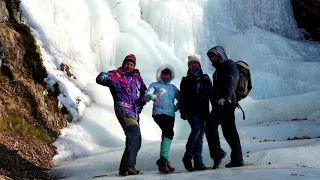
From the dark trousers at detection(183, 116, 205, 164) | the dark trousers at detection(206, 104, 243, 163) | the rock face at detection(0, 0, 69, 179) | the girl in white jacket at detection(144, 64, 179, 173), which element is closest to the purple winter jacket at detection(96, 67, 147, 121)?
the girl in white jacket at detection(144, 64, 179, 173)

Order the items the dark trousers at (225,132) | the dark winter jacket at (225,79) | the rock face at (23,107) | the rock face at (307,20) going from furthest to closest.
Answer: the rock face at (307,20) → the rock face at (23,107) → the dark trousers at (225,132) → the dark winter jacket at (225,79)

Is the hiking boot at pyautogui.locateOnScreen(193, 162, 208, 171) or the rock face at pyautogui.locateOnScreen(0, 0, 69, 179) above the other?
the rock face at pyautogui.locateOnScreen(0, 0, 69, 179)

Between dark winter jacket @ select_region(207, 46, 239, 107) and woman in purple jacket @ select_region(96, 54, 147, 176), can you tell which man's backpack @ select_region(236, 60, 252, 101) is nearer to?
dark winter jacket @ select_region(207, 46, 239, 107)

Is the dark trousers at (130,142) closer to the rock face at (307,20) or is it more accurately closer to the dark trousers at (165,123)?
the dark trousers at (165,123)

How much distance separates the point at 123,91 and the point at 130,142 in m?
0.70

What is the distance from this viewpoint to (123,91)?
16.9 feet

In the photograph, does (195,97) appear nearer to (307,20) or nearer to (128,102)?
(128,102)

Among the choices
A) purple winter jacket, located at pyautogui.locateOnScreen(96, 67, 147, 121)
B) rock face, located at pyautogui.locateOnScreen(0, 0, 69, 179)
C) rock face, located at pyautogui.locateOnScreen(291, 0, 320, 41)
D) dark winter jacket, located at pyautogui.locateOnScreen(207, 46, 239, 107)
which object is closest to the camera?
dark winter jacket, located at pyautogui.locateOnScreen(207, 46, 239, 107)

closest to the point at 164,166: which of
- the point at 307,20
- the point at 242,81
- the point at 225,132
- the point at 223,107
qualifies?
the point at 225,132

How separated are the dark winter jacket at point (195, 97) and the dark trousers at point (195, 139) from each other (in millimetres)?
90

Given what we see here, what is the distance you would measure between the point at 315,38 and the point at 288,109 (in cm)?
852

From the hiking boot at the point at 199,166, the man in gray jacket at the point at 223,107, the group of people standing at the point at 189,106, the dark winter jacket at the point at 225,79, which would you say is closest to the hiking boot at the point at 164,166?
the group of people standing at the point at 189,106

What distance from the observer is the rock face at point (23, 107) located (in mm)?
6160

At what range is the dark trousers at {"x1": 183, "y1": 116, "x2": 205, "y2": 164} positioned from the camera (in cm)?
494
